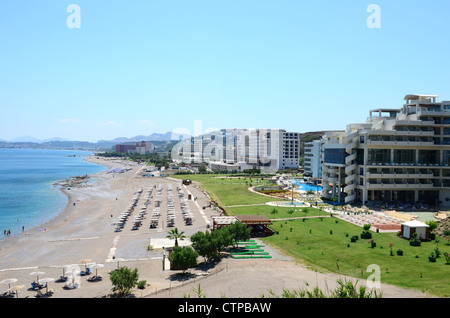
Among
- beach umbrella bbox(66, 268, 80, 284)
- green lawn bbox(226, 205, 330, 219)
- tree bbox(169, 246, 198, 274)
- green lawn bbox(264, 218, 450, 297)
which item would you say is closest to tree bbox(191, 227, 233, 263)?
tree bbox(169, 246, 198, 274)

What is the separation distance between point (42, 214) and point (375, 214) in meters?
60.0

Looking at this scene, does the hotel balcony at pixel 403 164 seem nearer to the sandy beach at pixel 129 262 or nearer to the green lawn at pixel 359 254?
the green lawn at pixel 359 254

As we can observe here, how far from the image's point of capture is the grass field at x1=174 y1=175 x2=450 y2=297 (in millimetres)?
26150

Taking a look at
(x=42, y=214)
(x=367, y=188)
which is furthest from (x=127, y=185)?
(x=367, y=188)

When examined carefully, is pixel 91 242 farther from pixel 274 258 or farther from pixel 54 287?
pixel 274 258

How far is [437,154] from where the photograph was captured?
6353 centimetres

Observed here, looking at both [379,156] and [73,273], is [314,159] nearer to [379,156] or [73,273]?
[379,156]

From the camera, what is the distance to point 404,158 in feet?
206

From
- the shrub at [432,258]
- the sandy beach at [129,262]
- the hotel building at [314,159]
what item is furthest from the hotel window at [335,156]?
the shrub at [432,258]

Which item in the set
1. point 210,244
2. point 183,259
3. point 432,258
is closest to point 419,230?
point 432,258

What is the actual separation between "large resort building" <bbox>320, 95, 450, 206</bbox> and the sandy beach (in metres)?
28.1

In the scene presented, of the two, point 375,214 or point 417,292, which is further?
point 375,214

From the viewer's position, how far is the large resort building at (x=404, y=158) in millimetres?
61344
